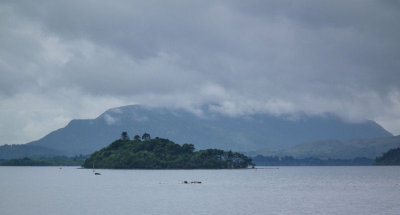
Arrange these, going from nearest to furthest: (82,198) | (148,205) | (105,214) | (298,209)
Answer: (105,214), (298,209), (148,205), (82,198)

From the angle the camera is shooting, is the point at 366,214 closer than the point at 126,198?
Yes

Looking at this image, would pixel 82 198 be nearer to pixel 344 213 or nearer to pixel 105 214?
pixel 105 214

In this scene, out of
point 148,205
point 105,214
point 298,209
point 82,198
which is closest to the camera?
point 105,214

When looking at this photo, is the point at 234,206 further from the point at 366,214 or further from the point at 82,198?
the point at 82,198

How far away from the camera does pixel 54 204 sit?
333ft

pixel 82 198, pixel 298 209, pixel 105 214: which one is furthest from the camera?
pixel 82 198

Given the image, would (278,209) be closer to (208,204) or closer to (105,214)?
(208,204)

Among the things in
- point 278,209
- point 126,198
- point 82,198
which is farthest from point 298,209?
point 82,198

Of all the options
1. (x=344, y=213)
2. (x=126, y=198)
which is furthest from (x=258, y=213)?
(x=126, y=198)

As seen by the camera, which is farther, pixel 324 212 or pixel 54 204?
pixel 54 204

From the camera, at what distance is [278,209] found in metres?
93.9

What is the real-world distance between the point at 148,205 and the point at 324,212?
1320 inches

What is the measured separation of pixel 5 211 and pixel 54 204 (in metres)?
12.7

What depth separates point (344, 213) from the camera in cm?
8831
